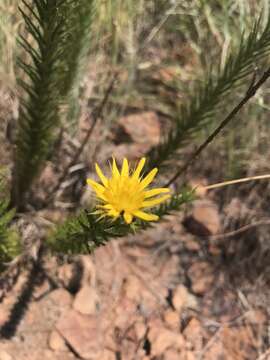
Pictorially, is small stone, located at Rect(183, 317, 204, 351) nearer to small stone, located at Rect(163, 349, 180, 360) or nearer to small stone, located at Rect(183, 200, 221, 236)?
small stone, located at Rect(163, 349, 180, 360)

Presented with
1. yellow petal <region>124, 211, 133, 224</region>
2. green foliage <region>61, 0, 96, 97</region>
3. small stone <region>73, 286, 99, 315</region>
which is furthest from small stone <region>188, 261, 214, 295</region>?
yellow petal <region>124, 211, 133, 224</region>

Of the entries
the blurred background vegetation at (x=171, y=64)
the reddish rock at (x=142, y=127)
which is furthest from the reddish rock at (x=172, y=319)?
the reddish rock at (x=142, y=127)

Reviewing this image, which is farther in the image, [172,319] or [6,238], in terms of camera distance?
[172,319]

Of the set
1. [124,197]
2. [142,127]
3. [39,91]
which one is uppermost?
[39,91]

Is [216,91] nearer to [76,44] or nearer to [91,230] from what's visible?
[76,44]

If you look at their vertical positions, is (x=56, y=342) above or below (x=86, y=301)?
below

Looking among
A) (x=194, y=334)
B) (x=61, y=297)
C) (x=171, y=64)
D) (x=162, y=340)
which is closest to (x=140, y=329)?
(x=162, y=340)
